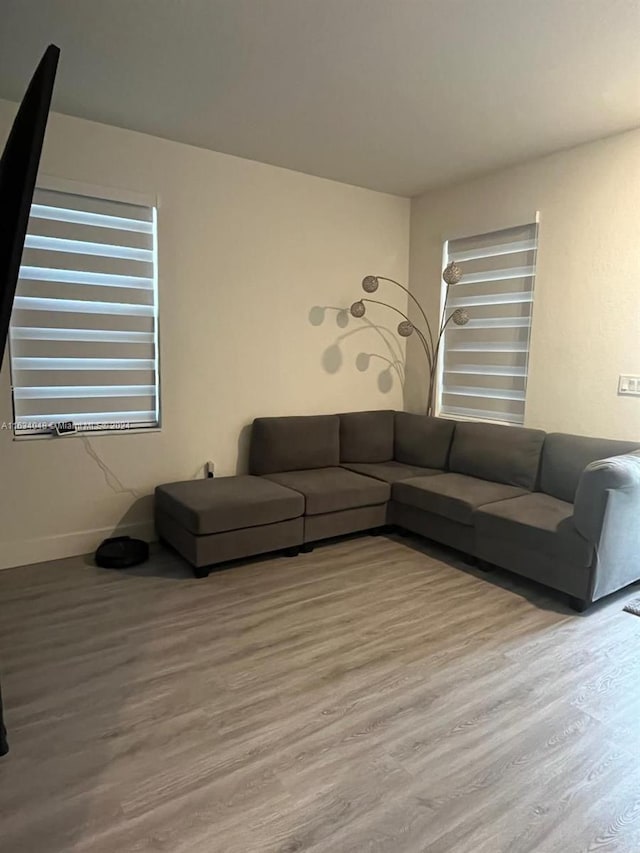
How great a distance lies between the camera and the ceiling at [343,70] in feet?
6.94

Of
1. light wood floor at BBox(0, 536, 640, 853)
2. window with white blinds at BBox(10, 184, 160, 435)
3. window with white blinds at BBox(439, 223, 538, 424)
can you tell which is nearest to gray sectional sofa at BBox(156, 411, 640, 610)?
light wood floor at BBox(0, 536, 640, 853)

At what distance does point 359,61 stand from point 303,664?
8.95ft

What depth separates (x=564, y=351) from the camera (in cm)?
361

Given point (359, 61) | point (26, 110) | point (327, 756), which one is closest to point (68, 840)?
point (327, 756)

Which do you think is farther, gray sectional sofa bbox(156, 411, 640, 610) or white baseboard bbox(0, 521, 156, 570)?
white baseboard bbox(0, 521, 156, 570)

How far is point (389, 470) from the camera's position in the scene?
13.3 ft

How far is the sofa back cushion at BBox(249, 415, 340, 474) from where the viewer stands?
12.6 ft

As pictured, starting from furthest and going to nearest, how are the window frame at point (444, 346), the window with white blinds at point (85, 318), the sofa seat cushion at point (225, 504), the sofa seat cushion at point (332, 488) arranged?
the window frame at point (444, 346), the sofa seat cushion at point (332, 488), the window with white blinds at point (85, 318), the sofa seat cushion at point (225, 504)

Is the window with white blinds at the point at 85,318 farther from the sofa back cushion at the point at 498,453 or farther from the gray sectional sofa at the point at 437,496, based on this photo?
the sofa back cushion at the point at 498,453

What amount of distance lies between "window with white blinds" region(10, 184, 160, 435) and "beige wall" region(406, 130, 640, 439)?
2619mm

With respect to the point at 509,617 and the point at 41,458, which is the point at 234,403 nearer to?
the point at 41,458

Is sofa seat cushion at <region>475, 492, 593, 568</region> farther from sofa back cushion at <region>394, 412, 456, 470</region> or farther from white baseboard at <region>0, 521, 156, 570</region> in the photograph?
white baseboard at <region>0, 521, 156, 570</region>

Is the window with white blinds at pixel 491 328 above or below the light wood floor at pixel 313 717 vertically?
above

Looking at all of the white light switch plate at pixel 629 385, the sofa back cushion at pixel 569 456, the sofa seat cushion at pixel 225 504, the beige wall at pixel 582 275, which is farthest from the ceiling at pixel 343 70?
the sofa seat cushion at pixel 225 504
